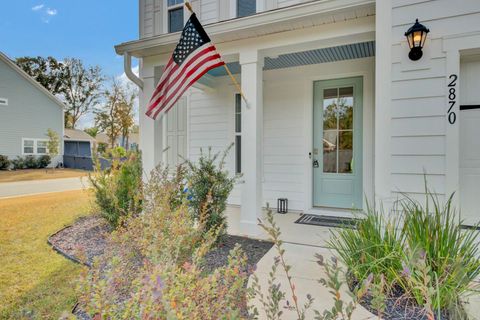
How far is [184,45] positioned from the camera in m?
3.46

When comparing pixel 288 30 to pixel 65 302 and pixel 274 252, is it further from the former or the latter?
pixel 65 302

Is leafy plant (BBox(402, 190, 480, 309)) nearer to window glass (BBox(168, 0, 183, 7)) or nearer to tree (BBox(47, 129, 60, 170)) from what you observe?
window glass (BBox(168, 0, 183, 7))

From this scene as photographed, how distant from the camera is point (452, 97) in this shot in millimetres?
2723

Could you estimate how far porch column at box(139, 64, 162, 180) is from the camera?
15.5 feet

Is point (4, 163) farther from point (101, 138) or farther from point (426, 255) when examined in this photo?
point (426, 255)

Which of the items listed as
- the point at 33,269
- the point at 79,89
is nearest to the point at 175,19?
the point at 33,269

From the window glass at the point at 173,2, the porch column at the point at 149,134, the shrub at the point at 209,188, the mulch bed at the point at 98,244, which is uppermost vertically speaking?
the window glass at the point at 173,2

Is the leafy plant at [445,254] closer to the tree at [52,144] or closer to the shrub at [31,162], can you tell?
the tree at [52,144]

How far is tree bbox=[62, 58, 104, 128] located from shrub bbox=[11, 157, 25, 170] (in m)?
13.0

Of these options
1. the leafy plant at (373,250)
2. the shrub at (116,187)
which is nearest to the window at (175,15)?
the shrub at (116,187)

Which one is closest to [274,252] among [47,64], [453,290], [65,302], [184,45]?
[453,290]

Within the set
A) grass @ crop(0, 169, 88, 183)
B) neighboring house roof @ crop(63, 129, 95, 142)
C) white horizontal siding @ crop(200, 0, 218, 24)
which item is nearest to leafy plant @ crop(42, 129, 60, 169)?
grass @ crop(0, 169, 88, 183)

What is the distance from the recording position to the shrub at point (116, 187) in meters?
4.07

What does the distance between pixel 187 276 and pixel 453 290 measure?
5.74ft
